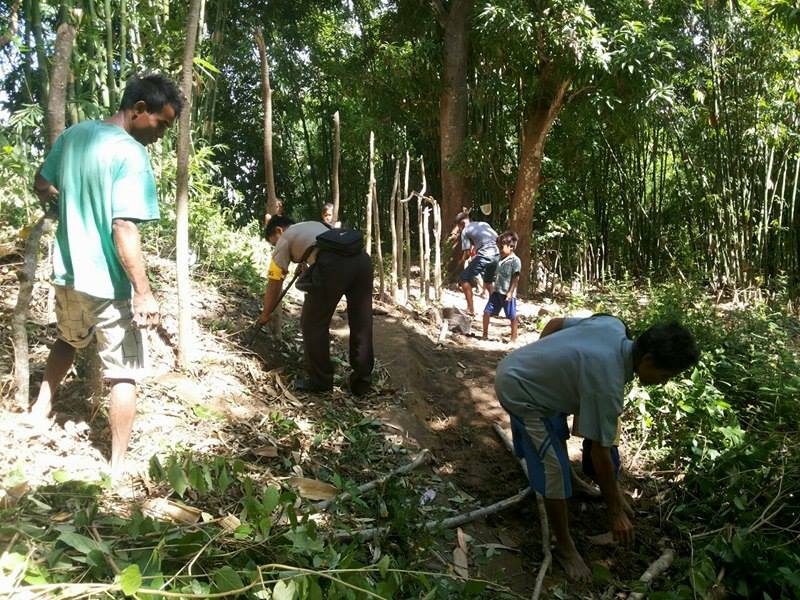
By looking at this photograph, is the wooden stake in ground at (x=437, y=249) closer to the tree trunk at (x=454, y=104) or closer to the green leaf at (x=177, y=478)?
the tree trunk at (x=454, y=104)

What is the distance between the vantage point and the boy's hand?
2723 mm

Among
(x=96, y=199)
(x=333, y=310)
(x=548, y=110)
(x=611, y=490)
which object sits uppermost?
(x=548, y=110)

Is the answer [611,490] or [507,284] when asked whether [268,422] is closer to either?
[611,490]

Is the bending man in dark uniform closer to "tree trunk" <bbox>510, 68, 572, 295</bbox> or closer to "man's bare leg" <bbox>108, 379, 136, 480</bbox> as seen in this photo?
"man's bare leg" <bbox>108, 379, 136, 480</bbox>

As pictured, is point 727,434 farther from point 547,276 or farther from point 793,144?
point 547,276

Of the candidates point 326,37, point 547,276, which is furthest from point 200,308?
point 326,37

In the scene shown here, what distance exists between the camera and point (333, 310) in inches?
159

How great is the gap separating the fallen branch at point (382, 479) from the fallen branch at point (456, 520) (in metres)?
0.23

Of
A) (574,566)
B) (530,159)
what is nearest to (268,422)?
(574,566)

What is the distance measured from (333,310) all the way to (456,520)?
160cm

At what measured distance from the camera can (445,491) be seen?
330 cm

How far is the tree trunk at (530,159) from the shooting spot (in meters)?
8.59

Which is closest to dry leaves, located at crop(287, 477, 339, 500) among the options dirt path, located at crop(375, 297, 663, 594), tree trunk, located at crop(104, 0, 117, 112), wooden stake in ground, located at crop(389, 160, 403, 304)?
dirt path, located at crop(375, 297, 663, 594)

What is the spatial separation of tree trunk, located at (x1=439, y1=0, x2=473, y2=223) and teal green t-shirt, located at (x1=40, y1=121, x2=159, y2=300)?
7.54m
